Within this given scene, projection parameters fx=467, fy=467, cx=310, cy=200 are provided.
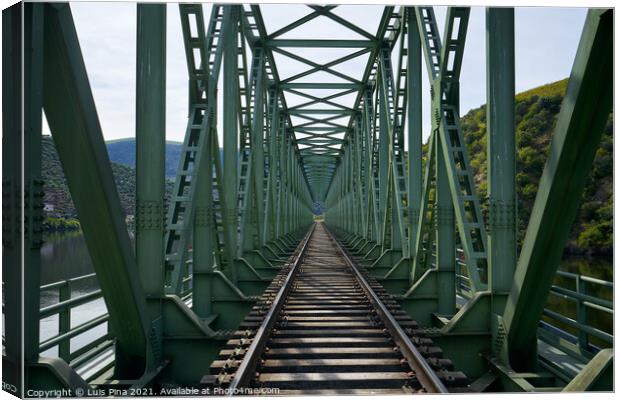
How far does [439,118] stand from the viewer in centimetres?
795

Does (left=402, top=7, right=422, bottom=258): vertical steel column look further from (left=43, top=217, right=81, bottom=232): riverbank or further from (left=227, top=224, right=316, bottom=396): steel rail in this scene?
(left=43, top=217, right=81, bottom=232): riverbank

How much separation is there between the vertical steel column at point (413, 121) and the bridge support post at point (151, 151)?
270 inches

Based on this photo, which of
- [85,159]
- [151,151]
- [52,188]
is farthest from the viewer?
[52,188]

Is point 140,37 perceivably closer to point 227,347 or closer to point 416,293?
point 227,347

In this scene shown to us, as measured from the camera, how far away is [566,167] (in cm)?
436

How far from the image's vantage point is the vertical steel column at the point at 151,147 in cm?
594

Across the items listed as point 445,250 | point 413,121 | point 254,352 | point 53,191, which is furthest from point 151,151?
point 413,121

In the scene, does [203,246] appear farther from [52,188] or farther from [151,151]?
[151,151]

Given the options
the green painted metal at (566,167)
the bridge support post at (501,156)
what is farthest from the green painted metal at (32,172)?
the bridge support post at (501,156)

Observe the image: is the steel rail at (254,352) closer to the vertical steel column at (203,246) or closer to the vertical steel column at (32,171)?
the vertical steel column at (203,246)

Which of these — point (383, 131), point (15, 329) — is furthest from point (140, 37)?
point (383, 131)

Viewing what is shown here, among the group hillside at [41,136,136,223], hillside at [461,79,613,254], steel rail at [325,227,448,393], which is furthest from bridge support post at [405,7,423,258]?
hillside at [41,136,136,223]

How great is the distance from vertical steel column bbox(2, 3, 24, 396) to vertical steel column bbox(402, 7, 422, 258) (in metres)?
8.99

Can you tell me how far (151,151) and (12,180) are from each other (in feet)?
7.69
